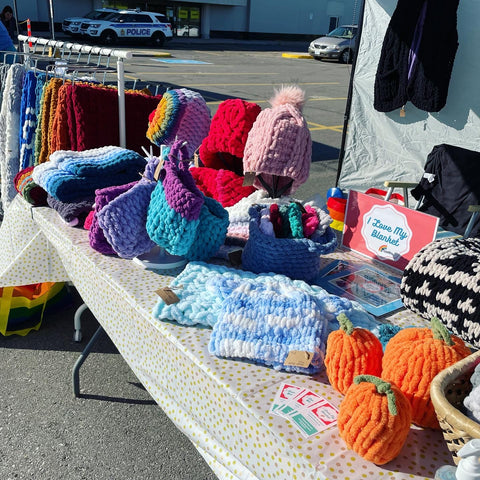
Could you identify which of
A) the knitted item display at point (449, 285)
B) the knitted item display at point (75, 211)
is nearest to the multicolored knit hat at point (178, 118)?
the knitted item display at point (75, 211)

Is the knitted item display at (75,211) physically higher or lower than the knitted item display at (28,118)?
lower

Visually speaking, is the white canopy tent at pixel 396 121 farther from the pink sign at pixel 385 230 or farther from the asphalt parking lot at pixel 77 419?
the pink sign at pixel 385 230

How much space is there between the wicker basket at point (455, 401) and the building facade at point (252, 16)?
81.2 feet

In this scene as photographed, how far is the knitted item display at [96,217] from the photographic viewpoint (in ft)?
4.90

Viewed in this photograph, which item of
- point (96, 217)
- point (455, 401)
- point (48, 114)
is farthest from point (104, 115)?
point (455, 401)

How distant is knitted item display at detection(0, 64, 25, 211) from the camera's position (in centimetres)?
250

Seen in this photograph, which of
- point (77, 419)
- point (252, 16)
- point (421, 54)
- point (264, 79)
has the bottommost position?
point (77, 419)

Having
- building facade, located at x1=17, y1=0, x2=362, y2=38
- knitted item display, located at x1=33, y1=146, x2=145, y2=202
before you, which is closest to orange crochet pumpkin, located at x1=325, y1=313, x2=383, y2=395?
knitted item display, located at x1=33, y1=146, x2=145, y2=202

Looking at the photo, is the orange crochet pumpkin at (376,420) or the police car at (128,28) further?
the police car at (128,28)

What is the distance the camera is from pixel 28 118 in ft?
7.90

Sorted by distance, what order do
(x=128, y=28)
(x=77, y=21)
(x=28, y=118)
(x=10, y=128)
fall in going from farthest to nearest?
(x=128, y=28) → (x=77, y=21) → (x=10, y=128) → (x=28, y=118)

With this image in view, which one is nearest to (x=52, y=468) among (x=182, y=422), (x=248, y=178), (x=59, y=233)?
(x=182, y=422)

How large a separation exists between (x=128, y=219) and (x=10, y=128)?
5.20ft

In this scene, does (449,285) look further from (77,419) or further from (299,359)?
(77,419)
